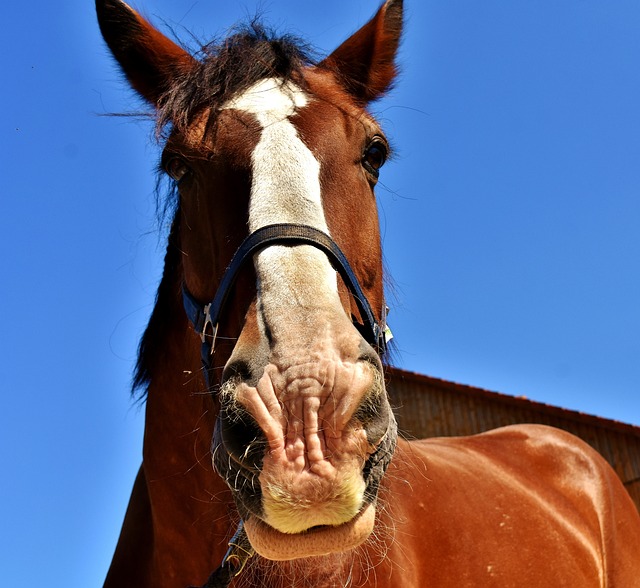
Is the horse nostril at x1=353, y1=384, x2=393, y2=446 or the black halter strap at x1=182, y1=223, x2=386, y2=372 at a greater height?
the black halter strap at x1=182, y1=223, x2=386, y2=372

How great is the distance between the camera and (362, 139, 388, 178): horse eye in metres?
2.87

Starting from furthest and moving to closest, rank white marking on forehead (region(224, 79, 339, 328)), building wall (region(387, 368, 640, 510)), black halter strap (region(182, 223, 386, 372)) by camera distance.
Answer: building wall (region(387, 368, 640, 510))
black halter strap (region(182, 223, 386, 372))
white marking on forehead (region(224, 79, 339, 328))

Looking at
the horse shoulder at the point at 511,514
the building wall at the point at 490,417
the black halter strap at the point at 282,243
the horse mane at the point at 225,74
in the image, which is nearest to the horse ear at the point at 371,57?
the horse mane at the point at 225,74

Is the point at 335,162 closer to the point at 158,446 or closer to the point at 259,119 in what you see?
the point at 259,119

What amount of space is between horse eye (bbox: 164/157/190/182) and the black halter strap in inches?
24.8

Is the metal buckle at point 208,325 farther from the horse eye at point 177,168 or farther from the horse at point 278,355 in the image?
the horse eye at point 177,168

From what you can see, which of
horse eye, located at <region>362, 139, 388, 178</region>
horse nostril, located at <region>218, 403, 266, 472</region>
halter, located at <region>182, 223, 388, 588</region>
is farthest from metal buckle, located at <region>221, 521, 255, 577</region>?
A: horse eye, located at <region>362, 139, 388, 178</region>

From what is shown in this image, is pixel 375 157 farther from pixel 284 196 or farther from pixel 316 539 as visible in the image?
pixel 316 539

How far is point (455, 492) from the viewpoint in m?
4.09

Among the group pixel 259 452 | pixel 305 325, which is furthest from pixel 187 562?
pixel 305 325

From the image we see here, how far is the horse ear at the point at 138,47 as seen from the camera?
3.20m

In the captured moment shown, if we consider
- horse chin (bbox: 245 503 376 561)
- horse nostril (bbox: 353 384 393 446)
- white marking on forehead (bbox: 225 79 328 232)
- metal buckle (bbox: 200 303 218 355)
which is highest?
white marking on forehead (bbox: 225 79 328 232)

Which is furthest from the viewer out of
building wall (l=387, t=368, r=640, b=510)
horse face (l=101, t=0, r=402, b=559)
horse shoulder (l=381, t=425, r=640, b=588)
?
building wall (l=387, t=368, r=640, b=510)

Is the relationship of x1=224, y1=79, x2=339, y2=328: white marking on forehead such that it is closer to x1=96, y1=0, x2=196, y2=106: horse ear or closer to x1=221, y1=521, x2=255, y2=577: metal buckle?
x1=96, y1=0, x2=196, y2=106: horse ear
